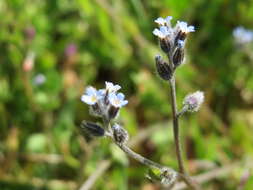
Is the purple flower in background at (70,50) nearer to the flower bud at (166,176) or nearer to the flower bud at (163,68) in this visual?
the flower bud at (163,68)

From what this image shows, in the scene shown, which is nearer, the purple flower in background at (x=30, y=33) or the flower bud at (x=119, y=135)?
the flower bud at (x=119, y=135)

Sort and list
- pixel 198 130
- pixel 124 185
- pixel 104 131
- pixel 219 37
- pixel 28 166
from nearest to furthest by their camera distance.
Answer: pixel 104 131 → pixel 124 185 → pixel 28 166 → pixel 198 130 → pixel 219 37

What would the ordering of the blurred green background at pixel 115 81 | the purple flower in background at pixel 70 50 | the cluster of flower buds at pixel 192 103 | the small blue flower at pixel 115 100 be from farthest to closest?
1. the purple flower in background at pixel 70 50
2. the blurred green background at pixel 115 81
3. the cluster of flower buds at pixel 192 103
4. the small blue flower at pixel 115 100

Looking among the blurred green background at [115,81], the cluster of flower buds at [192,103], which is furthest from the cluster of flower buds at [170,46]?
the blurred green background at [115,81]

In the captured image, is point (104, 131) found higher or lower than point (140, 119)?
lower

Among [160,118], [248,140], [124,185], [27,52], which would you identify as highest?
[27,52]

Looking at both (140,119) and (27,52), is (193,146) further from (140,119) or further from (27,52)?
(27,52)

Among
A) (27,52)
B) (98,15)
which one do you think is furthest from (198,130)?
(27,52)
